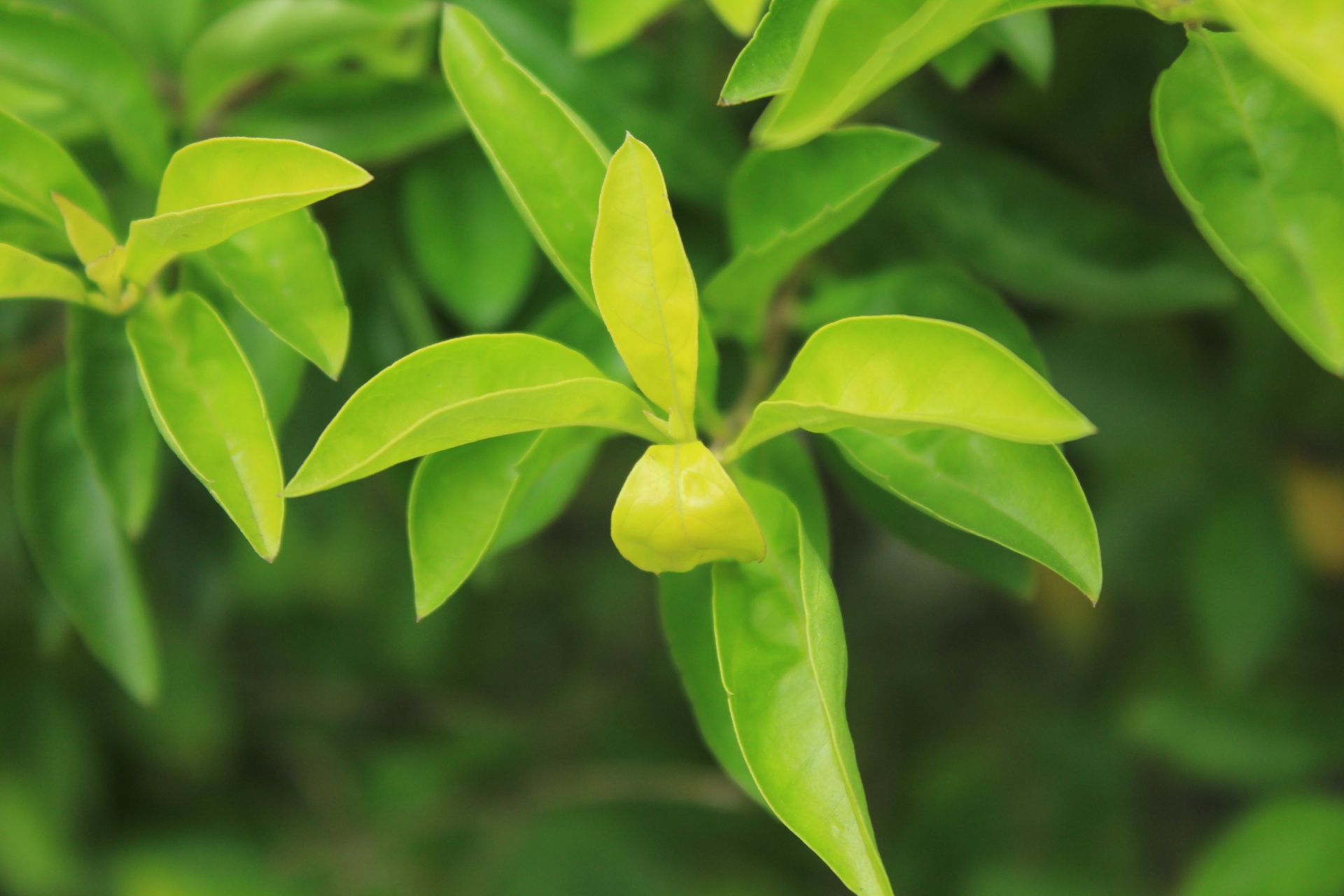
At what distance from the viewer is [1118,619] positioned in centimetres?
166

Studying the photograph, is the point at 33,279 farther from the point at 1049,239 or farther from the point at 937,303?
the point at 1049,239

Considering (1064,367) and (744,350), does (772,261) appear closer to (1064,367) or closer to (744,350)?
(744,350)

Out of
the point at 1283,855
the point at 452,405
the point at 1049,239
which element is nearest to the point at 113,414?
the point at 452,405

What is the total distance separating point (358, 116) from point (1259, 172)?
60 centimetres

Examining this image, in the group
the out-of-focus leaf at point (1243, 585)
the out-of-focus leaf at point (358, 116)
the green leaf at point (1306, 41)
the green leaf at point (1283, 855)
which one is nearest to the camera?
the green leaf at point (1306, 41)

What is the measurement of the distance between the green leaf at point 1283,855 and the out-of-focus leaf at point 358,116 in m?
1.01

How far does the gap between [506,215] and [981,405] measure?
50 centimetres

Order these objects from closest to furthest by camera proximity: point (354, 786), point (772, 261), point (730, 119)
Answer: point (772, 261) → point (730, 119) → point (354, 786)

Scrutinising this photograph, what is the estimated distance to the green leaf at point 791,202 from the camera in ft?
1.90

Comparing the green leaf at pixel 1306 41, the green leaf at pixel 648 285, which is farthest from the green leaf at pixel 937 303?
the green leaf at pixel 1306 41

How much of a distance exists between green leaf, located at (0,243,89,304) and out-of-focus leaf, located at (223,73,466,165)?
24 cm

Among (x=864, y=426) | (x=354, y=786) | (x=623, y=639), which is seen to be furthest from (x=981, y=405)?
(x=354, y=786)

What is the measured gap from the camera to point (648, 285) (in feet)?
1.66

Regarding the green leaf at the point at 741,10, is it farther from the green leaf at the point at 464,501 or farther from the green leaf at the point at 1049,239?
the green leaf at the point at 1049,239
